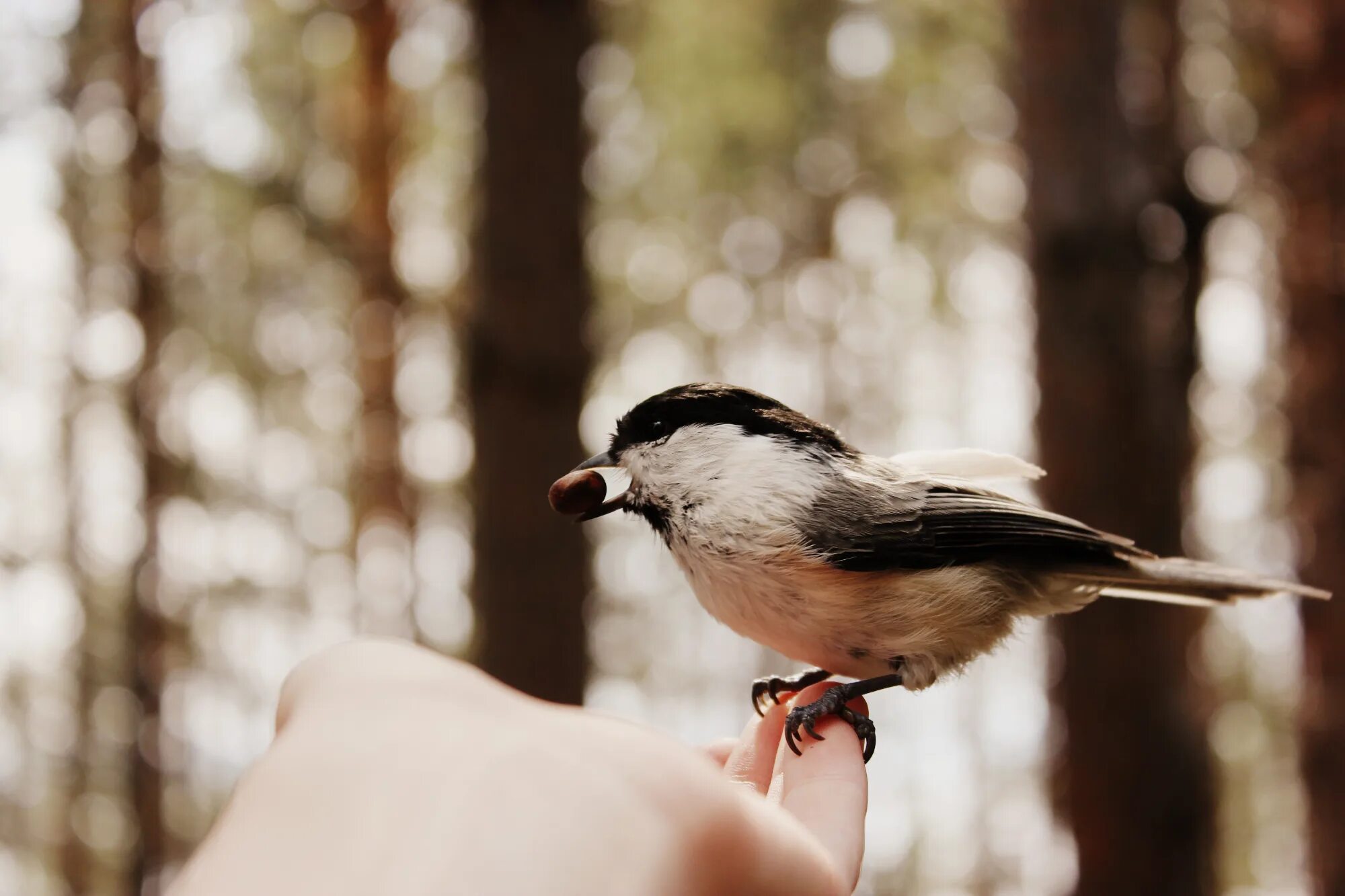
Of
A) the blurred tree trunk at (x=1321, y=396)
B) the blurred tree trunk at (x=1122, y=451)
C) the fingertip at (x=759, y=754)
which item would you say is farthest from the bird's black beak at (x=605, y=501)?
the blurred tree trunk at (x=1321, y=396)

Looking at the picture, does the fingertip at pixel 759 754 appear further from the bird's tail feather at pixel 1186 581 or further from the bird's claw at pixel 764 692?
the bird's tail feather at pixel 1186 581

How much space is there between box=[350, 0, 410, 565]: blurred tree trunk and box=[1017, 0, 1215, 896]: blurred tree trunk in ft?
11.2

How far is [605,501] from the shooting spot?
1.15m

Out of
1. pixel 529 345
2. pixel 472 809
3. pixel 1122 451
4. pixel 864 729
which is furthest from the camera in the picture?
pixel 529 345

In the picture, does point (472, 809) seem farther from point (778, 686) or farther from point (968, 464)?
point (968, 464)

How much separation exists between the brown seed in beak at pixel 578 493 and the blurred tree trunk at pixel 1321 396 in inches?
104

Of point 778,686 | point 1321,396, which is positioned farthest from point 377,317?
point 778,686

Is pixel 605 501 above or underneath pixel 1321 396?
underneath

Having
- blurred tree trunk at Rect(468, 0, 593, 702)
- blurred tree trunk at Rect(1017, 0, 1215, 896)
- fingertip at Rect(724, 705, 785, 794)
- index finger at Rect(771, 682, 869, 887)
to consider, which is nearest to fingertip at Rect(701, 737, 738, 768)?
fingertip at Rect(724, 705, 785, 794)

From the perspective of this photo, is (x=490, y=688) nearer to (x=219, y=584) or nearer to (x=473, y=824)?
(x=473, y=824)

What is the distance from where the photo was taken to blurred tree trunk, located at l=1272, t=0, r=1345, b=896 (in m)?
2.89

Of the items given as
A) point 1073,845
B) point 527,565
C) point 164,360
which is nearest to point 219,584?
point 164,360

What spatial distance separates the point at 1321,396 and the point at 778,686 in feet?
8.40

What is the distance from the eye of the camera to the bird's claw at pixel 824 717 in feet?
3.65
